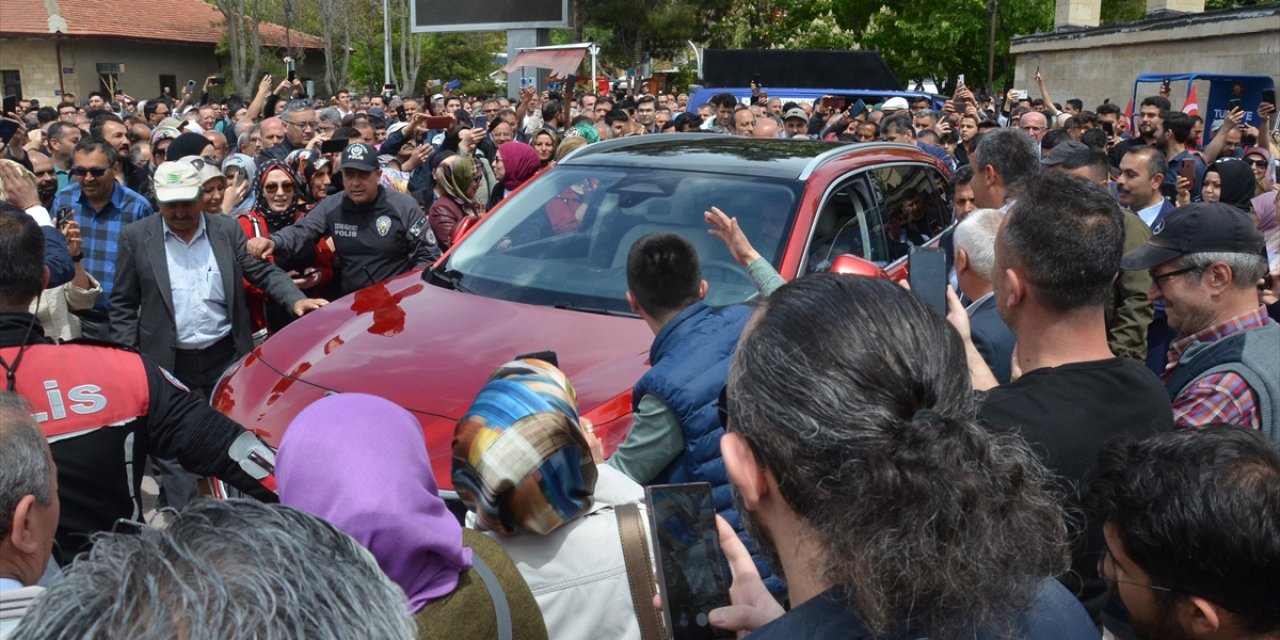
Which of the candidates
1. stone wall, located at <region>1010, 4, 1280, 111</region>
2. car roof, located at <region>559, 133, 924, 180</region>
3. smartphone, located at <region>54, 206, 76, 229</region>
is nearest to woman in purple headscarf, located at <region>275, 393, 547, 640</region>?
car roof, located at <region>559, 133, 924, 180</region>

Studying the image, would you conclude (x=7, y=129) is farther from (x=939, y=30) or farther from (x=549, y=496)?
(x=939, y=30)

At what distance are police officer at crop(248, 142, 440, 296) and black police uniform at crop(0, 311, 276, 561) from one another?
292 centimetres

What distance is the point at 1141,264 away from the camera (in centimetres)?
313

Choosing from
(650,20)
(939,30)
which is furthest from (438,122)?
(650,20)

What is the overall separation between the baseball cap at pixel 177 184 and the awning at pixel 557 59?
12.2 metres

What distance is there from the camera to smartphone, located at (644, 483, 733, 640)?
164cm

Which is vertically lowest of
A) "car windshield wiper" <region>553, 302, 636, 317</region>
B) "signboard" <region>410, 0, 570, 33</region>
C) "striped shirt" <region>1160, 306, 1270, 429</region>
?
"car windshield wiper" <region>553, 302, 636, 317</region>

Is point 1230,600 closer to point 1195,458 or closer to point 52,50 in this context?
point 1195,458

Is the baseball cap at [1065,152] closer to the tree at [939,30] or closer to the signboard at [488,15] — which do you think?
the signboard at [488,15]

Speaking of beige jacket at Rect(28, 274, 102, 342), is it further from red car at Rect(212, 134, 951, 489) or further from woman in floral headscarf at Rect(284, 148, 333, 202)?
woman in floral headscarf at Rect(284, 148, 333, 202)

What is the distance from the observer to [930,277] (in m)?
2.86

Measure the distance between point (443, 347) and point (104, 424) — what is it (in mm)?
1463

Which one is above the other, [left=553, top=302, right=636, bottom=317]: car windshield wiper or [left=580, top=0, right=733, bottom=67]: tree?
[left=580, top=0, right=733, bottom=67]: tree

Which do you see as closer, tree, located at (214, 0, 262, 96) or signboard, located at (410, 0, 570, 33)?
signboard, located at (410, 0, 570, 33)
